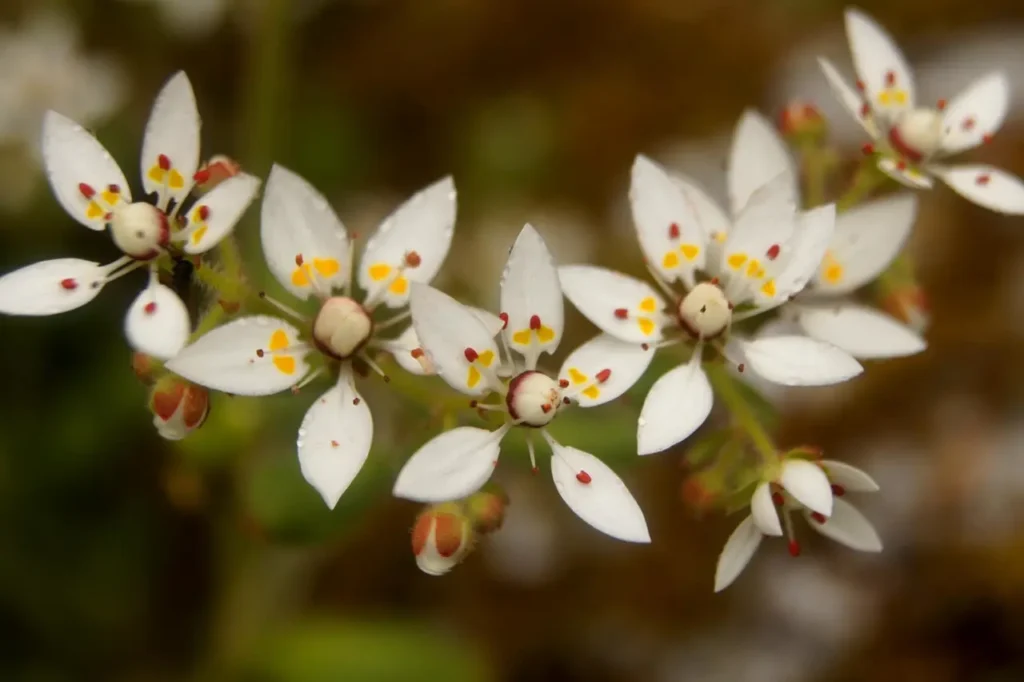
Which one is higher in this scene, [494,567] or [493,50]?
[493,50]

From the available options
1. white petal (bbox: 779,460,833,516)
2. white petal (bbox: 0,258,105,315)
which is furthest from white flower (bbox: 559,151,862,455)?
white petal (bbox: 0,258,105,315)

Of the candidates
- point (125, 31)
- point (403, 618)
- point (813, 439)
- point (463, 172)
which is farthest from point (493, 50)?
point (403, 618)

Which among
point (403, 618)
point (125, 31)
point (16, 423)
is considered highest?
point (125, 31)

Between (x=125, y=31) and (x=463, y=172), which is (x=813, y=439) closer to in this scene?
(x=463, y=172)

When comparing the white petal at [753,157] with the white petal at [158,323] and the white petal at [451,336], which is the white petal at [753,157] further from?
the white petal at [158,323]

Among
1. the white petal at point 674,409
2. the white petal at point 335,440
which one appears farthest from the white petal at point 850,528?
the white petal at point 335,440

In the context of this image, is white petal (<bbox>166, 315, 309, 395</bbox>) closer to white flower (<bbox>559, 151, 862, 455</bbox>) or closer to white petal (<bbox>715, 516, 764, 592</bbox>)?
white flower (<bbox>559, 151, 862, 455</bbox>)
